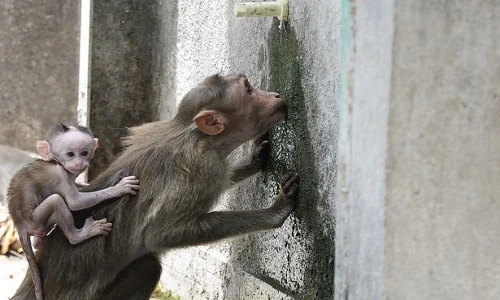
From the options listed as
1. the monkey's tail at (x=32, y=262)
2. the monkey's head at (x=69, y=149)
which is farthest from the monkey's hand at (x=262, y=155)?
the monkey's tail at (x=32, y=262)

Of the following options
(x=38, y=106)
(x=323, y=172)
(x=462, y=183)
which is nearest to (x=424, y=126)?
(x=462, y=183)

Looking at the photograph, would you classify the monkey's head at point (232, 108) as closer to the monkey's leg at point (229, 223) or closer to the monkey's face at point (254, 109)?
the monkey's face at point (254, 109)

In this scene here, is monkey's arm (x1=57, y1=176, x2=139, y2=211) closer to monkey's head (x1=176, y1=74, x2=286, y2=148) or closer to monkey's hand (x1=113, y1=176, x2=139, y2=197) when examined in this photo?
monkey's hand (x1=113, y1=176, x2=139, y2=197)

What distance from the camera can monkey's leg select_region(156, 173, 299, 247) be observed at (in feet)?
16.2

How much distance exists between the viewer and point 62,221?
5020 millimetres

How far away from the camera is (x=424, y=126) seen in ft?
10.7

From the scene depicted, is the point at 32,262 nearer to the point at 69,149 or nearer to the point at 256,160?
the point at 69,149

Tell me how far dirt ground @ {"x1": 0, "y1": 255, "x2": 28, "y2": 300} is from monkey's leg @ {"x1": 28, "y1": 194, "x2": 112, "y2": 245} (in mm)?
2923

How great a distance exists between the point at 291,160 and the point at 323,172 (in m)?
0.52

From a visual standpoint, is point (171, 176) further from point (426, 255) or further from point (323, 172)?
point (426, 255)

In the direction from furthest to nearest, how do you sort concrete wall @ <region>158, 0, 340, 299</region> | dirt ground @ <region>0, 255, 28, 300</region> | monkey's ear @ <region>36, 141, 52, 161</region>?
dirt ground @ <region>0, 255, 28, 300</region>, monkey's ear @ <region>36, 141, 52, 161</region>, concrete wall @ <region>158, 0, 340, 299</region>

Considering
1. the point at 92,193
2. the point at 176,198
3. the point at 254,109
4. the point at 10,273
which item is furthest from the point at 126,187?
the point at 10,273

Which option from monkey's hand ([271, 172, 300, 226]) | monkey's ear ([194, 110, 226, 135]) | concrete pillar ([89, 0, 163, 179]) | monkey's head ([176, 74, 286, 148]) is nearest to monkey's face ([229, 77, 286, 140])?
monkey's head ([176, 74, 286, 148])

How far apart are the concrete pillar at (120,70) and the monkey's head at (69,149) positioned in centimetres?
324
